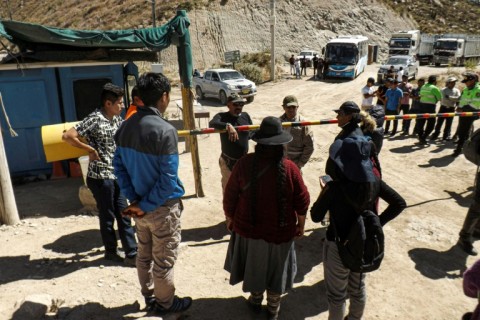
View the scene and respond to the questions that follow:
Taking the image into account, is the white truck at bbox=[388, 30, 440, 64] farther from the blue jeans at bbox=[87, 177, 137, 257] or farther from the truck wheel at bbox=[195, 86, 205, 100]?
the blue jeans at bbox=[87, 177, 137, 257]

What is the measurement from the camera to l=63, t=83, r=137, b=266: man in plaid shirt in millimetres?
4250

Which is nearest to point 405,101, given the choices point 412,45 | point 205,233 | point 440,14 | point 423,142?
point 423,142

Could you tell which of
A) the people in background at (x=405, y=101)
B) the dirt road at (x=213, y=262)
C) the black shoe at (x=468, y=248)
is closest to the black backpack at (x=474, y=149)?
the black shoe at (x=468, y=248)

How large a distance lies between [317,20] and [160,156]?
4255 centimetres

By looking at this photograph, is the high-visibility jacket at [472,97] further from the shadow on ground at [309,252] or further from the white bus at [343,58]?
the white bus at [343,58]

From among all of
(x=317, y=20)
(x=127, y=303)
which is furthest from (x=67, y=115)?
(x=317, y=20)

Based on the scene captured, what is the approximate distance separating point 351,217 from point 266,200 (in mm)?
675

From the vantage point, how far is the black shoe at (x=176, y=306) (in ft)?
11.6

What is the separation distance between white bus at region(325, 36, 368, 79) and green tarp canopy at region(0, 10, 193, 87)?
19.9 metres

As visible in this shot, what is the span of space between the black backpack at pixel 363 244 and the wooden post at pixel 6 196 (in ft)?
15.7

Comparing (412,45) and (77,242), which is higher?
(412,45)

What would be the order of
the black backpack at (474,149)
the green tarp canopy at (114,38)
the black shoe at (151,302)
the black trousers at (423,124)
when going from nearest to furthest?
the black shoe at (151,302)
the black backpack at (474,149)
the green tarp canopy at (114,38)
the black trousers at (423,124)

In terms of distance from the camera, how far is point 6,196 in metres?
5.40

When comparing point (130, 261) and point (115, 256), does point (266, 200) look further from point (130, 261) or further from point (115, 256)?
point (115, 256)
